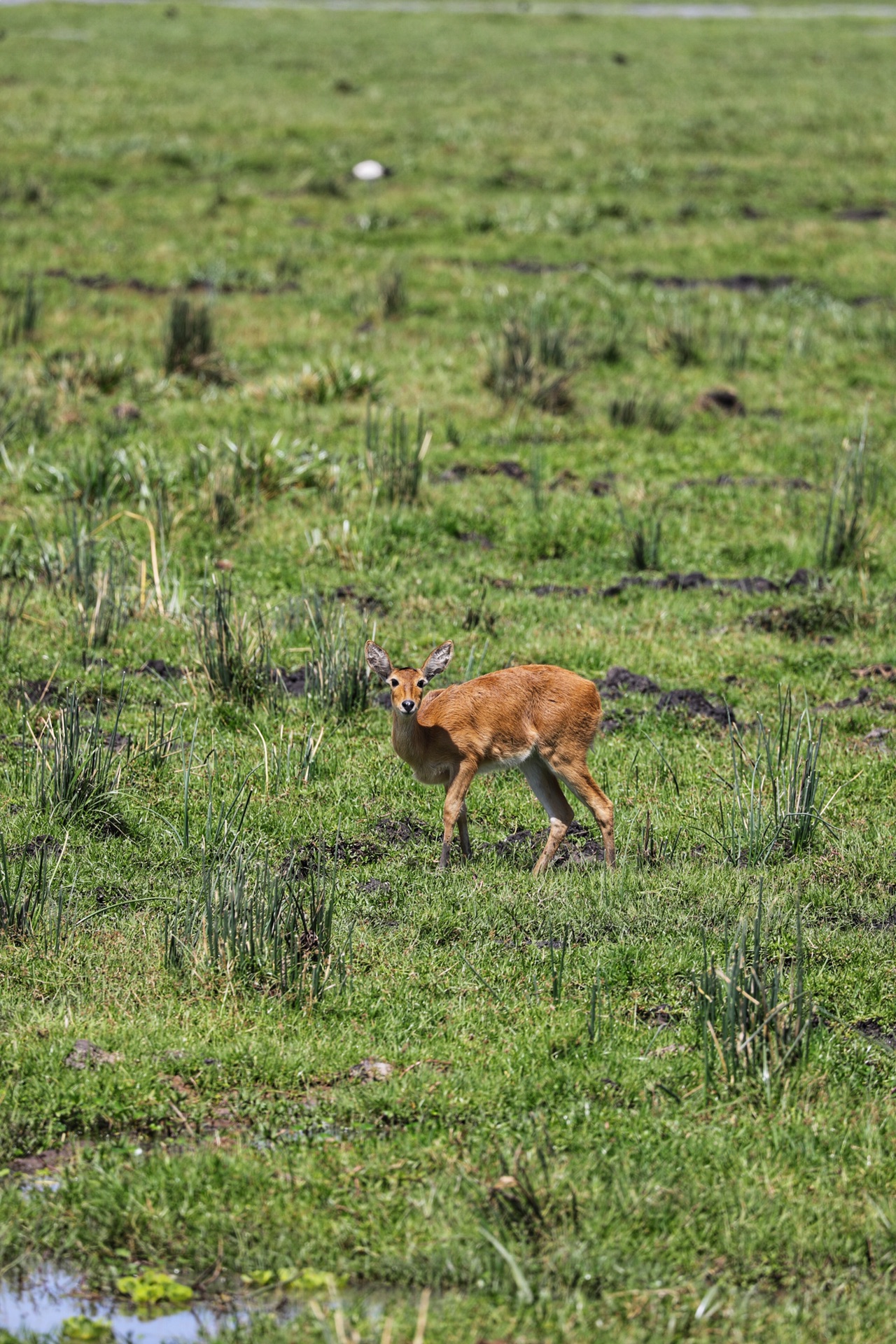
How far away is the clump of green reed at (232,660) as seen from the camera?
33.2 feet

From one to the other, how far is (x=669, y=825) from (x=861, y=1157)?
3019 mm

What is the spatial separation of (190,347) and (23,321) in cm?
251

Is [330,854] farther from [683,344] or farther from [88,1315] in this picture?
[683,344]

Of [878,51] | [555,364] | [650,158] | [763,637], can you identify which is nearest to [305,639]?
[763,637]

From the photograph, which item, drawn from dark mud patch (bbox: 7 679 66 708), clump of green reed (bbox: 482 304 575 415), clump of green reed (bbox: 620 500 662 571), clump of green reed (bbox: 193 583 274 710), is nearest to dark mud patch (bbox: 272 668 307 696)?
clump of green reed (bbox: 193 583 274 710)

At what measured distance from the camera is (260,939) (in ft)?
22.5

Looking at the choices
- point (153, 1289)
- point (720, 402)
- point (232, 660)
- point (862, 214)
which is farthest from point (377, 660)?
point (862, 214)

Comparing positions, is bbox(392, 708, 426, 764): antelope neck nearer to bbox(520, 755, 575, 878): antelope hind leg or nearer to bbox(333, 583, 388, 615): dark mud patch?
bbox(520, 755, 575, 878): antelope hind leg

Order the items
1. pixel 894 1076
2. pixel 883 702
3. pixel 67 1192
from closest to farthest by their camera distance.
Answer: pixel 67 1192 → pixel 894 1076 → pixel 883 702

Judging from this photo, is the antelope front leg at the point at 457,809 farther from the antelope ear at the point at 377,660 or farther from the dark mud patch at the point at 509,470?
the dark mud patch at the point at 509,470

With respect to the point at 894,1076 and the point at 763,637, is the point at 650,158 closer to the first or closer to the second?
the point at 763,637

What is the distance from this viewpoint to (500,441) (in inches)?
631

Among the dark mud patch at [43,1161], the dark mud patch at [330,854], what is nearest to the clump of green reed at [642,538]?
the dark mud patch at [330,854]

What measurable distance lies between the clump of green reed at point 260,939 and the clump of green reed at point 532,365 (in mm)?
10751
